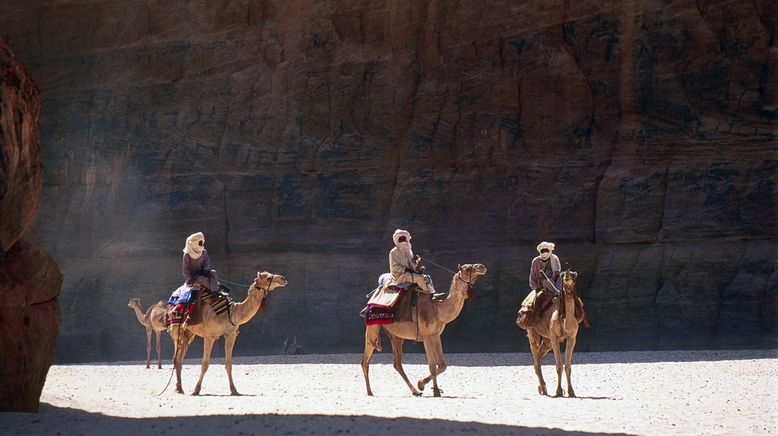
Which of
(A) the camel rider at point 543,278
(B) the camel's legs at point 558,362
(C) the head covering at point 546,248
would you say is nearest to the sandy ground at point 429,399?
(B) the camel's legs at point 558,362

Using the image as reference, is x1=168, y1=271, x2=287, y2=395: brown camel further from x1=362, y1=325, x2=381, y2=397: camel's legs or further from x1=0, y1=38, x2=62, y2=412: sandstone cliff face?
x1=0, y1=38, x2=62, y2=412: sandstone cliff face

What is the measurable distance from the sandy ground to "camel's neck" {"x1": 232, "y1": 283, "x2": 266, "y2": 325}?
1.20 meters

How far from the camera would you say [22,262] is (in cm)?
1271

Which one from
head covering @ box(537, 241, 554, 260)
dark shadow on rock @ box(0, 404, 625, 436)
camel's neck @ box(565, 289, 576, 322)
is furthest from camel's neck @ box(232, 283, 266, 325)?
dark shadow on rock @ box(0, 404, 625, 436)

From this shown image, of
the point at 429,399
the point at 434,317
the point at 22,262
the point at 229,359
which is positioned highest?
the point at 22,262

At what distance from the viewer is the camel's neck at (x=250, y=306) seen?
17188 millimetres

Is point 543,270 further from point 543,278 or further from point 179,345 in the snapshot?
point 179,345

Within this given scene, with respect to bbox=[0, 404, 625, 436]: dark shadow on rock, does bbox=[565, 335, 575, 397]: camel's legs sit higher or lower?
lower

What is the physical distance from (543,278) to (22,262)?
25.7 ft

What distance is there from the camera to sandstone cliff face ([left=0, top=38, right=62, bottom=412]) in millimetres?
11220

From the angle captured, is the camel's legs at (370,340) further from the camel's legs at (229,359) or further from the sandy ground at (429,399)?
the camel's legs at (229,359)

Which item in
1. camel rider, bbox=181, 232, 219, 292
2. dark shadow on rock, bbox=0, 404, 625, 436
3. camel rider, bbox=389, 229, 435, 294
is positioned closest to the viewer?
dark shadow on rock, bbox=0, 404, 625, 436

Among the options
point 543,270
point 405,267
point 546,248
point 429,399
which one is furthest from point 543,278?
point 429,399

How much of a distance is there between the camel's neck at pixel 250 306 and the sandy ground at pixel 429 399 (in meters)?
1.20
